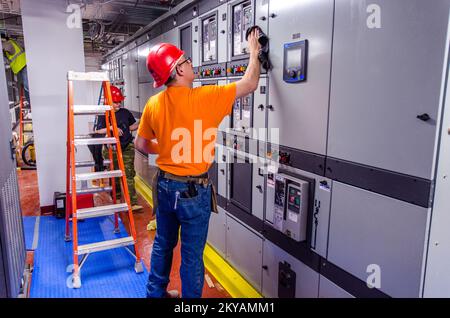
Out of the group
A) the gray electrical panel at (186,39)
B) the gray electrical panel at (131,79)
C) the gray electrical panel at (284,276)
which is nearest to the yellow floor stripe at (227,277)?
the gray electrical panel at (284,276)

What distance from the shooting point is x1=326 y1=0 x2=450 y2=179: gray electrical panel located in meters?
1.39

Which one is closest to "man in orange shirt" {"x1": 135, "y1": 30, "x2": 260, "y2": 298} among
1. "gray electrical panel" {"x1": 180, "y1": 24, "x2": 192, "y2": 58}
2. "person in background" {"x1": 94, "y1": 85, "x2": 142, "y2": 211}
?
"gray electrical panel" {"x1": 180, "y1": 24, "x2": 192, "y2": 58}

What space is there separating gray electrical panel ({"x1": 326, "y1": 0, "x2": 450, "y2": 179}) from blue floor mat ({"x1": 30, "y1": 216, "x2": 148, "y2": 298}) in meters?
2.14

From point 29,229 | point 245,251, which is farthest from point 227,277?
point 29,229

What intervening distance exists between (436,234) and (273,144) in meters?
1.20

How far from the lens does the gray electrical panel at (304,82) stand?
6.30 feet

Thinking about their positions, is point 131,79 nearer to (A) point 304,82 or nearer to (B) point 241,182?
(B) point 241,182

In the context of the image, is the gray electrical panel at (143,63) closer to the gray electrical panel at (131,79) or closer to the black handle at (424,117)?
the gray electrical panel at (131,79)

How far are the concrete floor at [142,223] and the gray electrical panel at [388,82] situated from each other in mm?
1791

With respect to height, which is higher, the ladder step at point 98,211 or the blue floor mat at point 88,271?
the ladder step at point 98,211

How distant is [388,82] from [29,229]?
4.31m

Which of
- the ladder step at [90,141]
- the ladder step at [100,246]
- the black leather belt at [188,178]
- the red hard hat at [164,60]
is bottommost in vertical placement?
the ladder step at [100,246]

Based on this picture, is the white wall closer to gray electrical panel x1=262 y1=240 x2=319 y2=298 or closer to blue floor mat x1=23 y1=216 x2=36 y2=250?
blue floor mat x1=23 y1=216 x2=36 y2=250

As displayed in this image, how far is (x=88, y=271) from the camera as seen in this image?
3.15 m
